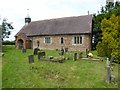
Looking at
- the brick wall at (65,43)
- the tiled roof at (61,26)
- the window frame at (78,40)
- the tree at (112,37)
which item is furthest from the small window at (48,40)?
the tree at (112,37)

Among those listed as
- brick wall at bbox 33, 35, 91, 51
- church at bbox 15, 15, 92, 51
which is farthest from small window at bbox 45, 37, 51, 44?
brick wall at bbox 33, 35, 91, 51

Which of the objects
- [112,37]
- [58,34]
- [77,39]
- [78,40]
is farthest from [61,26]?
[112,37]

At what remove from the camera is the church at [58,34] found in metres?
38.3

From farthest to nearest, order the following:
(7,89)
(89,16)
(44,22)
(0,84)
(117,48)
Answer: (44,22) < (89,16) < (117,48) < (0,84) < (7,89)

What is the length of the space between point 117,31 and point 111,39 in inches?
35.8

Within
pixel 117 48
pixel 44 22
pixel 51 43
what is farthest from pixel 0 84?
pixel 44 22

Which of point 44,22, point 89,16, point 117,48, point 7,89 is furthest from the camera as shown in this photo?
point 44,22

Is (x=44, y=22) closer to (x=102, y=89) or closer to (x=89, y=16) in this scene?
(x=89, y=16)

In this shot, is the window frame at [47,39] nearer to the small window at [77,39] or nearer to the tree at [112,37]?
the small window at [77,39]

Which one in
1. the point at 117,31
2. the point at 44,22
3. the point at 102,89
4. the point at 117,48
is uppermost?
the point at 44,22

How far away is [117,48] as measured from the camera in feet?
63.4

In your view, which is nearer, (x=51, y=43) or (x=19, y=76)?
(x=19, y=76)

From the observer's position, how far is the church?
38281mm

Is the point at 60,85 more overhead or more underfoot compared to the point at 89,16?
more underfoot
